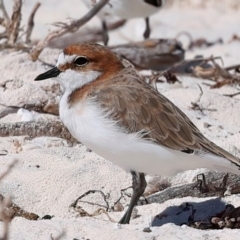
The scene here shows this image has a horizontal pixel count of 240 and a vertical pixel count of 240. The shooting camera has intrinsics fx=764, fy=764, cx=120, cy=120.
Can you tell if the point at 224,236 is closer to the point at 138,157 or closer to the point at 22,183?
the point at 138,157

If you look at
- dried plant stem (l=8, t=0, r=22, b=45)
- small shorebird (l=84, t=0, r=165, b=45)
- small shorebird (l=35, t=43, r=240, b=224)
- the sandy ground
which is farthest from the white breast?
small shorebird (l=84, t=0, r=165, b=45)

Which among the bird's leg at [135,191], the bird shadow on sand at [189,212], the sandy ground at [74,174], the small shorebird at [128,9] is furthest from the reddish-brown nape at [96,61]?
the small shorebird at [128,9]

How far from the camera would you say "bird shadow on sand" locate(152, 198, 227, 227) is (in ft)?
12.7

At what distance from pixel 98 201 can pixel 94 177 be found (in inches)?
8.0

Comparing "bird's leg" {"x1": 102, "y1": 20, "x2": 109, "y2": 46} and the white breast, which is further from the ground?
the white breast

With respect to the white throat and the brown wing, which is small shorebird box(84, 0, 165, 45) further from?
the brown wing

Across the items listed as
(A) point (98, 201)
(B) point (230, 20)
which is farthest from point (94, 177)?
(B) point (230, 20)

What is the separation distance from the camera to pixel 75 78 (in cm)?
393

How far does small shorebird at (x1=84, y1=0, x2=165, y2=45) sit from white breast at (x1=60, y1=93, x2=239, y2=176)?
3.90 m

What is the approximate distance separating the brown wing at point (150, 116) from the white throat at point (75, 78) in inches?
4.1

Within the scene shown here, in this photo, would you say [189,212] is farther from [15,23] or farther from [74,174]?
[15,23]

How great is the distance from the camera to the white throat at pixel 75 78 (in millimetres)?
3916

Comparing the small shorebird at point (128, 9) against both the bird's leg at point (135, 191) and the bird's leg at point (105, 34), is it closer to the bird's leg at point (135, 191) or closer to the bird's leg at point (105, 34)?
the bird's leg at point (105, 34)

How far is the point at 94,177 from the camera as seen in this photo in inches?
169
